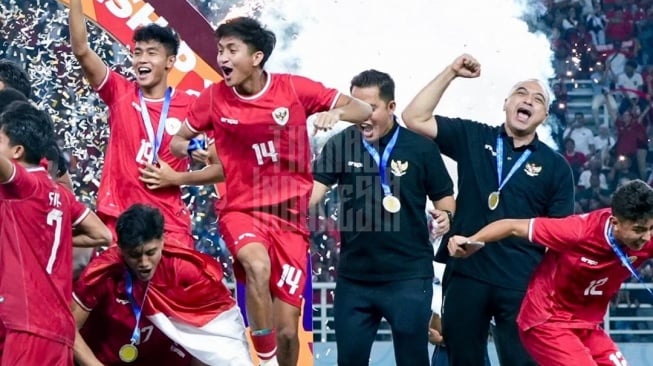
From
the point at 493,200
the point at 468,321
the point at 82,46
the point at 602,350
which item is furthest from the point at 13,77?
the point at 602,350

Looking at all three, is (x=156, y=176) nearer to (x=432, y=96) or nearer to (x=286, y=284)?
(x=286, y=284)

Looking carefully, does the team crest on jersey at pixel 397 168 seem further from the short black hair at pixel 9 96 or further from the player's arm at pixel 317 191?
the short black hair at pixel 9 96

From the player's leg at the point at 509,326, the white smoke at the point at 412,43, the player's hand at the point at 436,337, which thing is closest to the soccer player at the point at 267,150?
the player's leg at the point at 509,326

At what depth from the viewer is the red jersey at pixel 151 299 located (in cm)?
666

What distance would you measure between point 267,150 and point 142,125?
780mm

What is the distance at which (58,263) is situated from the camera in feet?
19.7

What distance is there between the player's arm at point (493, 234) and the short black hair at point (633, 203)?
0.43 metres

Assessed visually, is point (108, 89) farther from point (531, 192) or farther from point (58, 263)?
point (531, 192)

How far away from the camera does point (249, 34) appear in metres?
6.91

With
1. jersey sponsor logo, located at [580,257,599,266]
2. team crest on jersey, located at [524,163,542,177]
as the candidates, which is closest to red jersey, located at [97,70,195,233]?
team crest on jersey, located at [524,163,542,177]

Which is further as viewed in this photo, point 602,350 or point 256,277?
point 602,350

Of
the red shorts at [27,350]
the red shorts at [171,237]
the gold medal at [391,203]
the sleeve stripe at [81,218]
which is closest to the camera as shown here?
the red shorts at [27,350]

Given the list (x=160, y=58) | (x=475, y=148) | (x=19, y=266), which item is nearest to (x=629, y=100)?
(x=475, y=148)

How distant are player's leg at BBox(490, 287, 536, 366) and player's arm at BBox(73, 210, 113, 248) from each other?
200 centimetres
